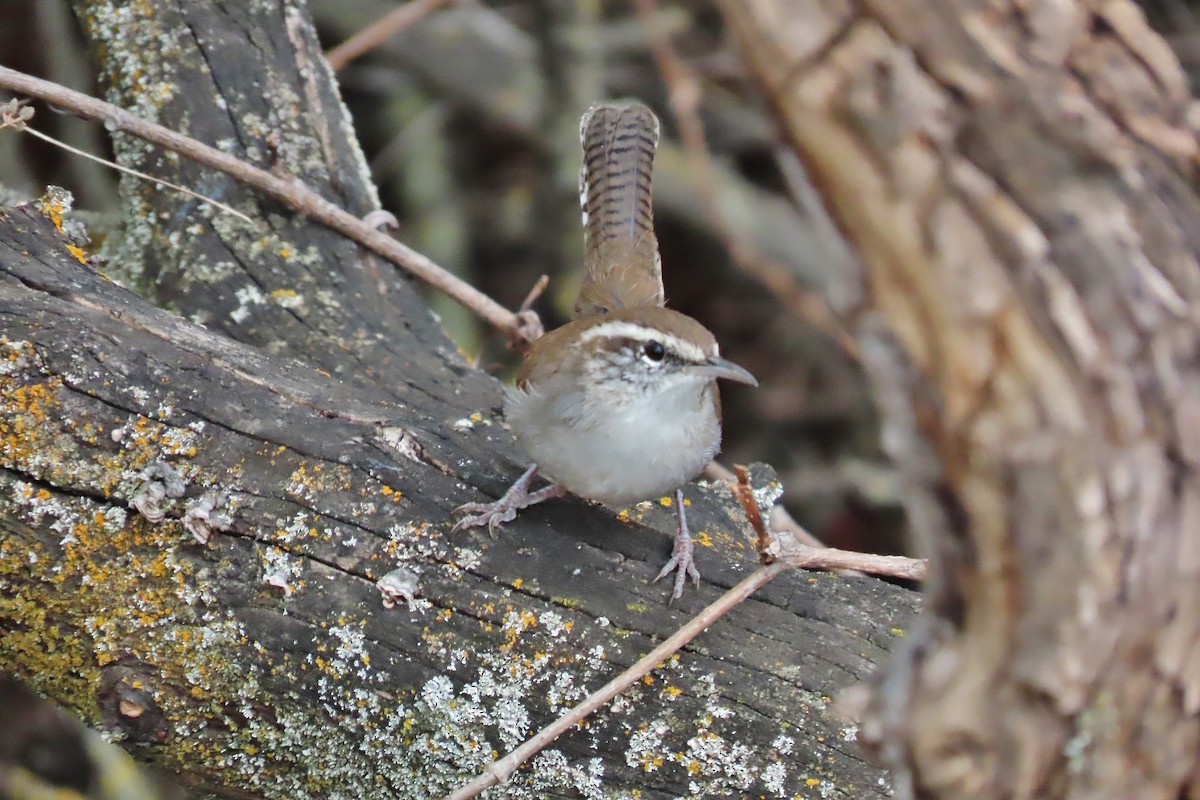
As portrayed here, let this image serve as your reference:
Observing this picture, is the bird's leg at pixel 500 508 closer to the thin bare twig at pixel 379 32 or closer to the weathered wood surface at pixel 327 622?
the weathered wood surface at pixel 327 622

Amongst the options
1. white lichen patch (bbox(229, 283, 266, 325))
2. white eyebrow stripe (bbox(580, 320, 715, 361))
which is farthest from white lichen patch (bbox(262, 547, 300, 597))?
white lichen patch (bbox(229, 283, 266, 325))

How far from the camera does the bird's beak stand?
8.21ft

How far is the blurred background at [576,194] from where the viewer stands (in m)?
5.27

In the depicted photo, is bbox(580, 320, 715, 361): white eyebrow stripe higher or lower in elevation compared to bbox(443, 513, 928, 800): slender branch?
higher

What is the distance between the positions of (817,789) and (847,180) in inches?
55.0

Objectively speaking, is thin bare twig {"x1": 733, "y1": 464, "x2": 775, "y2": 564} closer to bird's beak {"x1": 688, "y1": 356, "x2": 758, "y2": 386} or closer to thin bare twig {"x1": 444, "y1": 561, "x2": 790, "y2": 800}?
thin bare twig {"x1": 444, "y1": 561, "x2": 790, "y2": 800}

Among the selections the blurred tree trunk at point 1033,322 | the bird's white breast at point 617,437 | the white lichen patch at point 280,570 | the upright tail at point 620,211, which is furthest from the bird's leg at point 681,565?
the blurred tree trunk at point 1033,322

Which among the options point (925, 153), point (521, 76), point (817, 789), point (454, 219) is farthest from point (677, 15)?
point (925, 153)

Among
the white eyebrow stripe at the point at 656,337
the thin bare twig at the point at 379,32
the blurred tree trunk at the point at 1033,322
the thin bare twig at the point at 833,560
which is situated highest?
the blurred tree trunk at the point at 1033,322

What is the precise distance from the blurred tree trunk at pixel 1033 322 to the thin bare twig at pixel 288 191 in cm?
234

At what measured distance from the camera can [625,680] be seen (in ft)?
7.02

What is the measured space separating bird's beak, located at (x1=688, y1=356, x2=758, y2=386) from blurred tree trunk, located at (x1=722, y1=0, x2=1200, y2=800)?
1276 mm

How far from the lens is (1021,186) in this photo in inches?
43.4

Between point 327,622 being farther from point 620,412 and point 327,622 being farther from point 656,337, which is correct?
point 656,337
